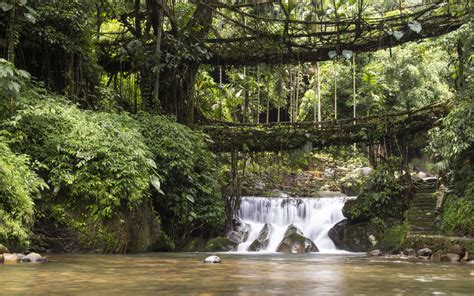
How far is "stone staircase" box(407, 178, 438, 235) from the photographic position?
11.4 metres

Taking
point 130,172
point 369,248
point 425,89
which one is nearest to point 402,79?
point 425,89

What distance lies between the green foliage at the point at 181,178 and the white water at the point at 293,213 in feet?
14.1

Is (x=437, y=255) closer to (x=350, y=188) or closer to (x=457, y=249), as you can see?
(x=457, y=249)

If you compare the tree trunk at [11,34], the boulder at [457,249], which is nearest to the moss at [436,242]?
the boulder at [457,249]

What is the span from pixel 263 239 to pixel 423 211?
4.20 metres

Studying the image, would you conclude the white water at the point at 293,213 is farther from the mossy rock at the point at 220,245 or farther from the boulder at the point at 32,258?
the boulder at the point at 32,258

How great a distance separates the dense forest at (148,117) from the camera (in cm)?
796

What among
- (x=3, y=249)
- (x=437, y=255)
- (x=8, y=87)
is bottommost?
(x=437, y=255)

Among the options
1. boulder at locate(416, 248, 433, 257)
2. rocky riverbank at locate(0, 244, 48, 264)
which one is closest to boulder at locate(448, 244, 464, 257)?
boulder at locate(416, 248, 433, 257)

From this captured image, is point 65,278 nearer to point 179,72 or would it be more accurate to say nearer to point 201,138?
point 201,138

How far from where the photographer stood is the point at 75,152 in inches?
316

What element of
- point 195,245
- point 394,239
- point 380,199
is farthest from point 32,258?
point 380,199

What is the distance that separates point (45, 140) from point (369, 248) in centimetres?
847

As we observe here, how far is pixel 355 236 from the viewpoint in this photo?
13930mm
